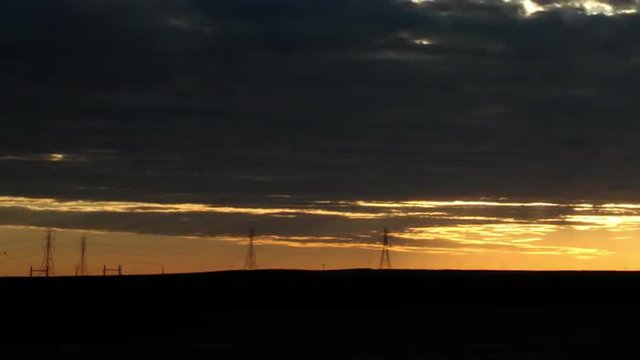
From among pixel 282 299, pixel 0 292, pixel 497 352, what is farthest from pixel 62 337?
pixel 0 292

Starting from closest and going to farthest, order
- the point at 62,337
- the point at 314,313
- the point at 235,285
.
Result: the point at 62,337
the point at 314,313
the point at 235,285

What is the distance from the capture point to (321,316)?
52.1 metres

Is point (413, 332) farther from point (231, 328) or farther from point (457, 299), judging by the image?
point (457, 299)

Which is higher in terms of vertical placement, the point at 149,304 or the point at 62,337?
the point at 149,304

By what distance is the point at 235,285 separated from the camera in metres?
69.9

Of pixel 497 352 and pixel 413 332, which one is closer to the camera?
pixel 497 352

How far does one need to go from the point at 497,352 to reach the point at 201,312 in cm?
2047

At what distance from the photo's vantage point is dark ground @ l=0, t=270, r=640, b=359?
37.9 metres

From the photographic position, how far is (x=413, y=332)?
145ft

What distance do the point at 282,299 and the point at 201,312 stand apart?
8.51m

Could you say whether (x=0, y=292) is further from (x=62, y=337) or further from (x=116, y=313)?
(x=62, y=337)

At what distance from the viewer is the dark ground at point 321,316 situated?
124 ft

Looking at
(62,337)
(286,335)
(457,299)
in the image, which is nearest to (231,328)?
(286,335)

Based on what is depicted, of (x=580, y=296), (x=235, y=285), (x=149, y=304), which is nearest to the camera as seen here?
(x=149, y=304)
